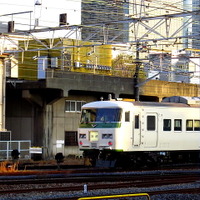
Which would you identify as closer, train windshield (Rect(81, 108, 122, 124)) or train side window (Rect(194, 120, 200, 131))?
train windshield (Rect(81, 108, 122, 124))

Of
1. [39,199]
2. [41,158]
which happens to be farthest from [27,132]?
[39,199]

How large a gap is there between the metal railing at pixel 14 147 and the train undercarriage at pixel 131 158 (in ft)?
21.1

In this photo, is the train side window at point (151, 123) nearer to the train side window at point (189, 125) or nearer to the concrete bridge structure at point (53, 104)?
the train side window at point (189, 125)

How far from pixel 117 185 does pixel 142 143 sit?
327 inches

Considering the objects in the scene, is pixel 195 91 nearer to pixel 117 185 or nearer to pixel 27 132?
pixel 27 132

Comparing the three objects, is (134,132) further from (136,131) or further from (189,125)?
(189,125)

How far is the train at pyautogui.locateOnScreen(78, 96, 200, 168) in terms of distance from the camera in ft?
84.1

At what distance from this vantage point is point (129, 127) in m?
25.9

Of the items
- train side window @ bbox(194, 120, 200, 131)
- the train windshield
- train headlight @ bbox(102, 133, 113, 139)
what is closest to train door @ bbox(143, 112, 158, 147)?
the train windshield

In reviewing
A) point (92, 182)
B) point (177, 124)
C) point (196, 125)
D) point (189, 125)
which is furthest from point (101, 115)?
point (92, 182)

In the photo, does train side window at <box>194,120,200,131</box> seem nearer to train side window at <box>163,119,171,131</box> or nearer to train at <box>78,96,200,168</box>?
train at <box>78,96,200,168</box>

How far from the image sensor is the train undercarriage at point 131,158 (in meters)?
25.8

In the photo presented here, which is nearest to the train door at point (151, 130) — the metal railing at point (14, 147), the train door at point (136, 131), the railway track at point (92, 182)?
the train door at point (136, 131)

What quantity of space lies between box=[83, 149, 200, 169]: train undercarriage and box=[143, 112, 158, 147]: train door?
19.5 inches
